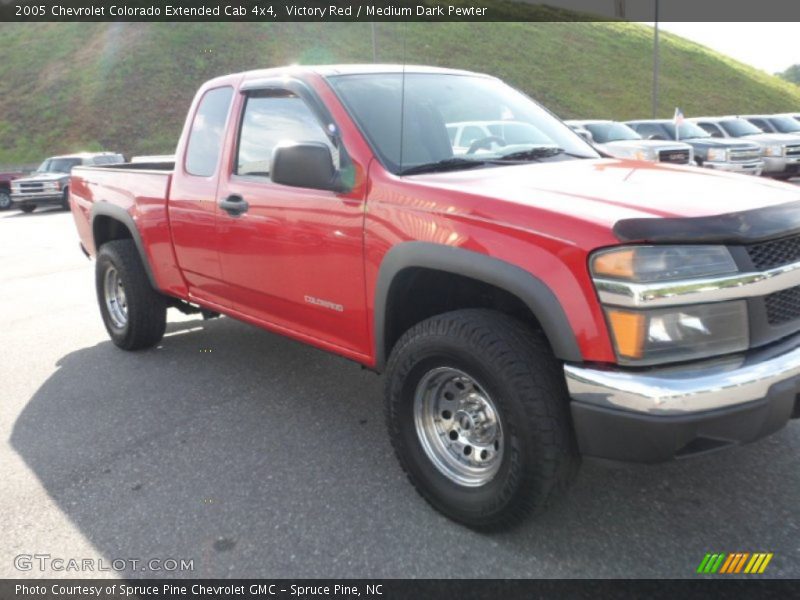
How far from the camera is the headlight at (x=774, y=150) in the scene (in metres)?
15.9

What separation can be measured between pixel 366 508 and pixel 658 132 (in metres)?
16.1

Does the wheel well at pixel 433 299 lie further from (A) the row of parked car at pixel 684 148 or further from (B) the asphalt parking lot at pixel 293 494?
(A) the row of parked car at pixel 684 148

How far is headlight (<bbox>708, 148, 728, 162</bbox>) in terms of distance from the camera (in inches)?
598

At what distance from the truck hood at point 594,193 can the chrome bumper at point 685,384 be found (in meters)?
A: 0.48

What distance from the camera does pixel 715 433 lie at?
2234 millimetres

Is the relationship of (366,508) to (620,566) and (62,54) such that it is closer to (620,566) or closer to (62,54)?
Answer: (620,566)

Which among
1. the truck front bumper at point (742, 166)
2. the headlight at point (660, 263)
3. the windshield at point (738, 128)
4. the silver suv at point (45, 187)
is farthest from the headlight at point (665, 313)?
the silver suv at point (45, 187)

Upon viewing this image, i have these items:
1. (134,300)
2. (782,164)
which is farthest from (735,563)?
(782,164)

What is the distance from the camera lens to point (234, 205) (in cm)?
377

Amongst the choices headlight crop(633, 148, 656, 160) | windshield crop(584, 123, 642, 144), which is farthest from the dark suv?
headlight crop(633, 148, 656, 160)

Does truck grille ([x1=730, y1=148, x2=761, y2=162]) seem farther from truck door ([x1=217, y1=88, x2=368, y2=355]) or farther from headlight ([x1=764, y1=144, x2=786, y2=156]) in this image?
truck door ([x1=217, y1=88, x2=368, y2=355])

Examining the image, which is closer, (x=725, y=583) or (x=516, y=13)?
(x=725, y=583)

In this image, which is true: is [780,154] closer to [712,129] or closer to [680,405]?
[712,129]

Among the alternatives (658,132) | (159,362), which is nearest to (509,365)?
(159,362)
